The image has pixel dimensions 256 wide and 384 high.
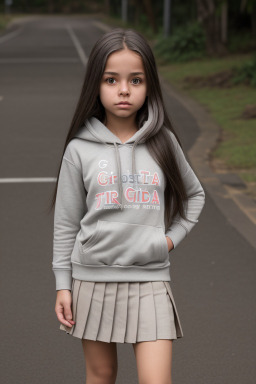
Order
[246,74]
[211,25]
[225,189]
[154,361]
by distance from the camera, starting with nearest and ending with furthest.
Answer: [154,361] < [225,189] < [246,74] < [211,25]

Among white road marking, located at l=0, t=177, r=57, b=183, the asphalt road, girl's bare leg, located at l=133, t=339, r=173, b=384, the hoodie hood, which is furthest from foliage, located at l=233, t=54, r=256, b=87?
girl's bare leg, located at l=133, t=339, r=173, b=384

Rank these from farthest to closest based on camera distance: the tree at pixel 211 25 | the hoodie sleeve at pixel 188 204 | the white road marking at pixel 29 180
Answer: the tree at pixel 211 25 < the white road marking at pixel 29 180 < the hoodie sleeve at pixel 188 204

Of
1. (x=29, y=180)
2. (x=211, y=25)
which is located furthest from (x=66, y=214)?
(x=211, y=25)

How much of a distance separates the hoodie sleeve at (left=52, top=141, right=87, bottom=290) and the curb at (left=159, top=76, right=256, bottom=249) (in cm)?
399

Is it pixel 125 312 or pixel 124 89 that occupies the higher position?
pixel 124 89

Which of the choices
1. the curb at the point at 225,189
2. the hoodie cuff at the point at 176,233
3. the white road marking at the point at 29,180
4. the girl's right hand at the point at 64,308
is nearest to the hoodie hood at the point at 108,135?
the hoodie cuff at the point at 176,233

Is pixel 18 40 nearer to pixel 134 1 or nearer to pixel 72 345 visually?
pixel 134 1

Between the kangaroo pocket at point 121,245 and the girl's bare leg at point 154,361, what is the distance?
0.86 feet

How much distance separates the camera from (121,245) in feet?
9.86

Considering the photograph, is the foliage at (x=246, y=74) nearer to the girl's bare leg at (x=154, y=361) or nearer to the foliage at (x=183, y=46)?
the foliage at (x=183, y=46)

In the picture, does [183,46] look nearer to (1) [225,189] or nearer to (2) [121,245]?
(1) [225,189]

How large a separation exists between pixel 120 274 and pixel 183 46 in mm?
25916

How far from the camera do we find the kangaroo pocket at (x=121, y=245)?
3.00 m

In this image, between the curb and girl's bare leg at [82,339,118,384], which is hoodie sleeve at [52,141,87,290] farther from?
the curb
